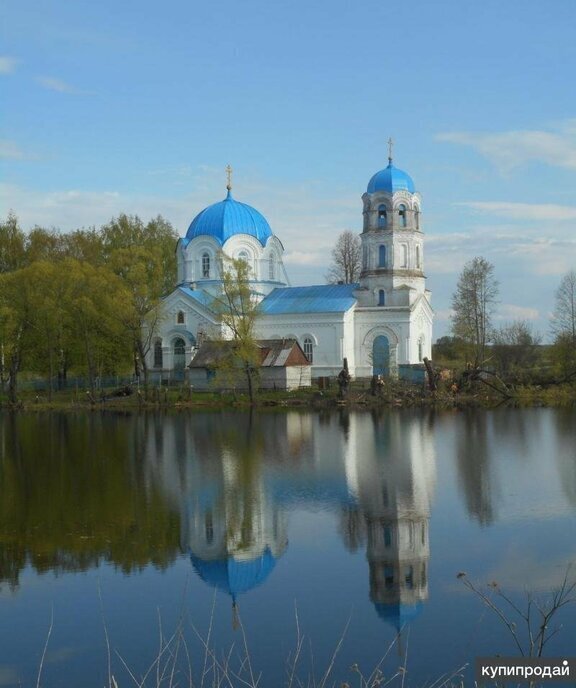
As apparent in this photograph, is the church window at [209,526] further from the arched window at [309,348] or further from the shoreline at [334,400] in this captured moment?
the arched window at [309,348]

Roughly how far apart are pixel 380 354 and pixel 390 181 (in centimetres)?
1009

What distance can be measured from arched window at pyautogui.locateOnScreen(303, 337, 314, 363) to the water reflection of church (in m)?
19.7

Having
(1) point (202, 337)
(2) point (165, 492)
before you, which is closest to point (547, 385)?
(1) point (202, 337)

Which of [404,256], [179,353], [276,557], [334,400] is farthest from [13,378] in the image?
[276,557]

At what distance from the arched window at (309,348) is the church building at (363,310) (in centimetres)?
6

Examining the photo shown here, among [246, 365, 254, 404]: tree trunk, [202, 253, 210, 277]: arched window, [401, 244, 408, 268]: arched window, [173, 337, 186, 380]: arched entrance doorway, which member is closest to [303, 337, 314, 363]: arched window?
[401, 244, 408, 268]: arched window

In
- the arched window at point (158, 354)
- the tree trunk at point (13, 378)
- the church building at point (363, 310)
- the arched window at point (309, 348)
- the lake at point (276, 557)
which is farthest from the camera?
the arched window at point (158, 354)

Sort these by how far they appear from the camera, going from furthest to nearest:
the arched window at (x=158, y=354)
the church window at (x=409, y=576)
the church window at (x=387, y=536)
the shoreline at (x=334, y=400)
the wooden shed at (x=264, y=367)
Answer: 1. the arched window at (x=158, y=354)
2. the wooden shed at (x=264, y=367)
3. the shoreline at (x=334, y=400)
4. the church window at (x=387, y=536)
5. the church window at (x=409, y=576)

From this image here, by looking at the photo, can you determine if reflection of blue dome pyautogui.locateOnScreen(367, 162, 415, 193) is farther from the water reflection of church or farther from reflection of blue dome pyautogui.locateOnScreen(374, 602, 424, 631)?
reflection of blue dome pyautogui.locateOnScreen(374, 602, 424, 631)

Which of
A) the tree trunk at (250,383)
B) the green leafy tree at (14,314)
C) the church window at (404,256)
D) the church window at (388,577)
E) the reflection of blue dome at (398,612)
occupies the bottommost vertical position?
the reflection of blue dome at (398,612)

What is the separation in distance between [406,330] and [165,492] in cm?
3229

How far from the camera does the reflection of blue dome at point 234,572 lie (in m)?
10.6

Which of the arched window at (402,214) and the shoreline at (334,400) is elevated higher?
the arched window at (402,214)

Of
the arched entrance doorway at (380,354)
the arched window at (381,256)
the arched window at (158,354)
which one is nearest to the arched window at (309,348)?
the arched entrance doorway at (380,354)
